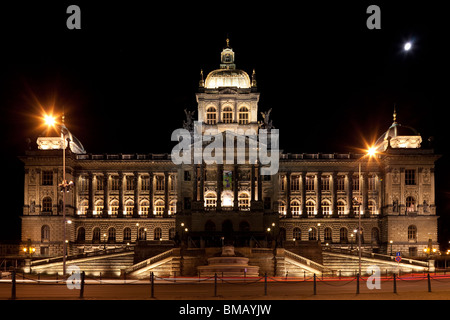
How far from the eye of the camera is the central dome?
4606 inches

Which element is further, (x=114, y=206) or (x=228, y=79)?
(x=228, y=79)

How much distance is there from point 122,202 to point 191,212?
13.2m

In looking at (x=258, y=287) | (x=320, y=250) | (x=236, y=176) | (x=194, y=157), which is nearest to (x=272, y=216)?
(x=236, y=176)

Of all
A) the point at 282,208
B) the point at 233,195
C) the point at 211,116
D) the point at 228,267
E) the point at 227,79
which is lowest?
the point at 228,267

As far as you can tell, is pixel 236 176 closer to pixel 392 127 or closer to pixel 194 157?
pixel 194 157

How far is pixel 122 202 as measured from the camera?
11194 cm

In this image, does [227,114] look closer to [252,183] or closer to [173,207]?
[252,183]

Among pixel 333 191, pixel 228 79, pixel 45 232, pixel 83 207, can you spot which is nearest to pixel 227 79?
pixel 228 79

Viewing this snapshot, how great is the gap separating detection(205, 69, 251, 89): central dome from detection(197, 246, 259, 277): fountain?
45.9 m

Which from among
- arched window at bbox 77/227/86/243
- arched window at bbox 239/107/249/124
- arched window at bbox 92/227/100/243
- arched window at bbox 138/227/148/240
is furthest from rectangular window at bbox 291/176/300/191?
arched window at bbox 77/227/86/243

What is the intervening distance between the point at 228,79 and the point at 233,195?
810 inches

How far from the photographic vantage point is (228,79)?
384 feet

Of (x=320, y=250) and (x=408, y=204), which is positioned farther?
(x=408, y=204)

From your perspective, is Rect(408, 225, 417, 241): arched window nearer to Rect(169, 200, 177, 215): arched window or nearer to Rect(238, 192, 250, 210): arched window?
Rect(238, 192, 250, 210): arched window
